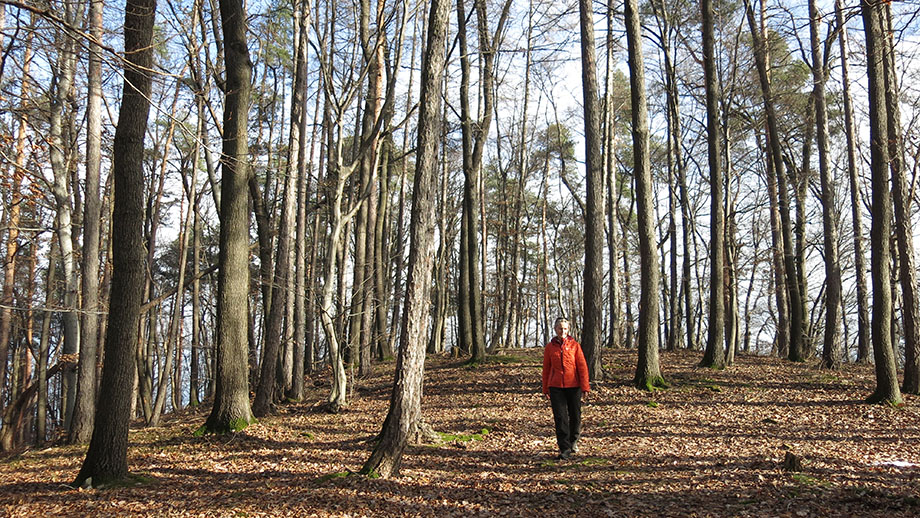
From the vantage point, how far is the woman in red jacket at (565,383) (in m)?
6.97

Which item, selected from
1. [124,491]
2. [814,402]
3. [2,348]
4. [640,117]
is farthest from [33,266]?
[814,402]

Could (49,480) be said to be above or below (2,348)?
below

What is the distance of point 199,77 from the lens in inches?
434

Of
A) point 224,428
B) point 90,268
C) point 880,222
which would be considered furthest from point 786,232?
point 90,268

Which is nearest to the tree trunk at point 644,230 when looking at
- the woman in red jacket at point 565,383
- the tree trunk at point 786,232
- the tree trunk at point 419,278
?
the woman in red jacket at point 565,383

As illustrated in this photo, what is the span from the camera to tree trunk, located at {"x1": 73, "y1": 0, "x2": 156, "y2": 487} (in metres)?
6.19

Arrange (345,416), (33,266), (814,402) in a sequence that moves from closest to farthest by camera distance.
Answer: (814,402), (345,416), (33,266)

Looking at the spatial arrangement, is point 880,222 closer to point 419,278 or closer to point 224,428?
point 419,278

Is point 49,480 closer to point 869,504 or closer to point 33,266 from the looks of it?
point 869,504

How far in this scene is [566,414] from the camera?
7.07m

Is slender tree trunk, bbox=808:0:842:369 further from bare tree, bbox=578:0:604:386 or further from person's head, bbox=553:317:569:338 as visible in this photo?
person's head, bbox=553:317:569:338

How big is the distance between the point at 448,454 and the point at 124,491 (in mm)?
3610

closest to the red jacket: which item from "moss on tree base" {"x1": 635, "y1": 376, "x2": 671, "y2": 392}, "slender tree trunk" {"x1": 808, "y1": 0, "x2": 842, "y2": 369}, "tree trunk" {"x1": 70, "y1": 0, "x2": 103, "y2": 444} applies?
"moss on tree base" {"x1": 635, "y1": 376, "x2": 671, "y2": 392}

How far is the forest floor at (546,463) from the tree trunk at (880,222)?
1.99 ft
